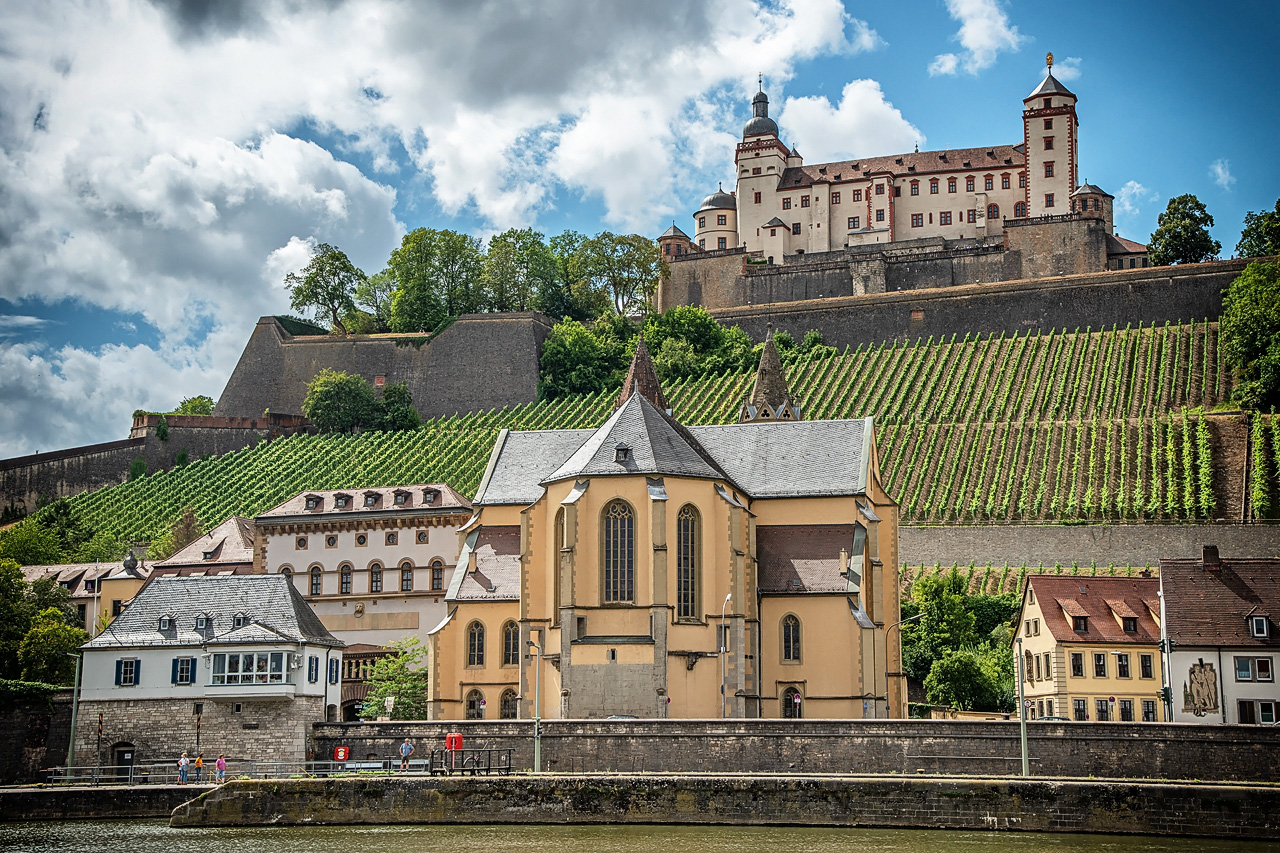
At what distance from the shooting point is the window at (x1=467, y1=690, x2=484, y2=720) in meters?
53.0

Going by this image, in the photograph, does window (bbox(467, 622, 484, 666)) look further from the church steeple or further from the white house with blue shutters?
the church steeple

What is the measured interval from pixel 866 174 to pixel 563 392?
36.2 meters

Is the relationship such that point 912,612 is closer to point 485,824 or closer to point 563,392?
point 485,824

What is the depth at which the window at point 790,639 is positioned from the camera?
51.1m

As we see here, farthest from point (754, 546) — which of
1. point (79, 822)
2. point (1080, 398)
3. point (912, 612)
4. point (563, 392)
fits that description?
point (563, 392)

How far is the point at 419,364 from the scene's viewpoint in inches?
4567

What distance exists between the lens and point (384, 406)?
364ft

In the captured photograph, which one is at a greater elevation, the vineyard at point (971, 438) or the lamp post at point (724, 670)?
the vineyard at point (971, 438)

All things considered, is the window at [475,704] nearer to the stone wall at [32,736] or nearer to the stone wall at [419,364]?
the stone wall at [32,736]

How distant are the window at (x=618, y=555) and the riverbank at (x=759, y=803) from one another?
965 centimetres

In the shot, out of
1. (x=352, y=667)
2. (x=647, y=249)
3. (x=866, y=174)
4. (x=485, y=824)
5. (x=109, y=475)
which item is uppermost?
(x=866, y=174)

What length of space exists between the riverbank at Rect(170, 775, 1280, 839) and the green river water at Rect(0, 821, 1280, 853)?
15.1 inches

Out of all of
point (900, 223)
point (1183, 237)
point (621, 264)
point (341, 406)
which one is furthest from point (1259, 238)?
point (341, 406)

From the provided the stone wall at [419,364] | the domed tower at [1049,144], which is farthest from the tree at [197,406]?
the domed tower at [1049,144]
